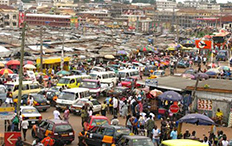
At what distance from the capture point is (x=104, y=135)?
17.4m

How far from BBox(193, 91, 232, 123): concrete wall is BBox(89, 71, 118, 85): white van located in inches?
443

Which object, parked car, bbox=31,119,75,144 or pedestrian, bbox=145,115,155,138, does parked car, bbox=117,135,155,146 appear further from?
pedestrian, bbox=145,115,155,138

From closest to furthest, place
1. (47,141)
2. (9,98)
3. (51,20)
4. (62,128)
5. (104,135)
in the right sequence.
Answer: (47,141) → (104,135) → (62,128) → (9,98) → (51,20)

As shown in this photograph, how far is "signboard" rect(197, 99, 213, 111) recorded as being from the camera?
24125 mm

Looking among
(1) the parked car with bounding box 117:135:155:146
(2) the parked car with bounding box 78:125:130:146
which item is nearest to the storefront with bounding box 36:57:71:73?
(2) the parked car with bounding box 78:125:130:146

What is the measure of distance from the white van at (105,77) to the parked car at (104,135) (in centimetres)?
1640

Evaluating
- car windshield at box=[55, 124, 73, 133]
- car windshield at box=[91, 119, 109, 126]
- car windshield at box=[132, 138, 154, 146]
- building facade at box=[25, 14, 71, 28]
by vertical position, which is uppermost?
car windshield at box=[132, 138, 154, 146]

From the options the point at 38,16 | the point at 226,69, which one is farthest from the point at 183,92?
the point at 38,16

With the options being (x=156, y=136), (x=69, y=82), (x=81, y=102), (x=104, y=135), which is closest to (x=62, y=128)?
(x=104, y=135)

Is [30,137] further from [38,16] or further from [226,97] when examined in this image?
[38,16]

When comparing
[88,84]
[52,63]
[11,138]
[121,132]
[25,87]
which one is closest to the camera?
[11,138]

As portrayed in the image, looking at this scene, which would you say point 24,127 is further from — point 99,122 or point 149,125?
point 149,125

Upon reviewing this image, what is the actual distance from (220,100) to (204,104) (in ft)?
3.25

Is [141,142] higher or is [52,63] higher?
[141,142]
